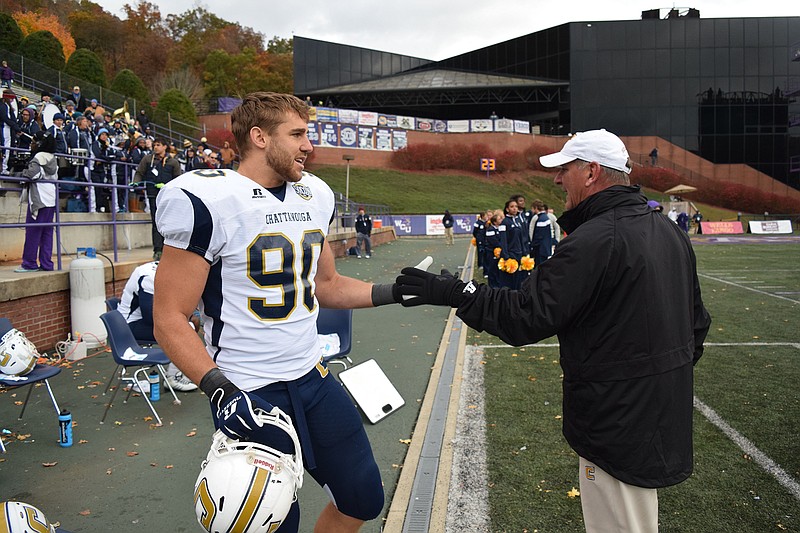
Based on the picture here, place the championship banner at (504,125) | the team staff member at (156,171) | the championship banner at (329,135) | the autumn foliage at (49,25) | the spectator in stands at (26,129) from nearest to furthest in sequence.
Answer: the team staff member at (156,171), the spectator in stands at (26,129), the autumn foliage at (49,25), the championship banner at (329,135), the championship banner at (504,125)

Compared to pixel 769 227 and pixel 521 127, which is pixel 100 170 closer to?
pixel 769 227

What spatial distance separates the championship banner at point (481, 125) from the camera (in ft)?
194

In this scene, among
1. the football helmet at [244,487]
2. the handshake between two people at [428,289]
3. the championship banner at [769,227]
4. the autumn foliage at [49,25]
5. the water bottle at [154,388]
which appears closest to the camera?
the football helmet at [244,487]

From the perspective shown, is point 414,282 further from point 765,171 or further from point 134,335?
point 765,171

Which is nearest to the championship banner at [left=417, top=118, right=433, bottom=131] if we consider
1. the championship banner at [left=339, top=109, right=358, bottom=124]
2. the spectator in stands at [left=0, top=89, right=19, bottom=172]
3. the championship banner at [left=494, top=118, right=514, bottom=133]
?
the championship banner at [left=494, top=118, right=514, bottom=133]

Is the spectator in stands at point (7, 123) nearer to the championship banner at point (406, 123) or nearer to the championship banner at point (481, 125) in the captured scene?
the championship banner at point (406, 123)

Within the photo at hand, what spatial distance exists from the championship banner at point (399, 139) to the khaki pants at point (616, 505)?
55.5 meters

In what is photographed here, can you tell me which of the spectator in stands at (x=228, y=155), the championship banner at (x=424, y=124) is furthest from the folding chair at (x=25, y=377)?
the championship banner at (x=424, y=124)

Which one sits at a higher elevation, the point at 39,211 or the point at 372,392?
the point at 39,211

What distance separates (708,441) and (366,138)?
5222cm

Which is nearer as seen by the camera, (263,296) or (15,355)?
(263,296)

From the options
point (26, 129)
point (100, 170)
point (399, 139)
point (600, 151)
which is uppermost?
point (399, 139)

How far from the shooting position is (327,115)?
53.0 m

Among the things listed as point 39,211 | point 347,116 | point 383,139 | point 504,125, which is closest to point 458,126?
point 504,125
